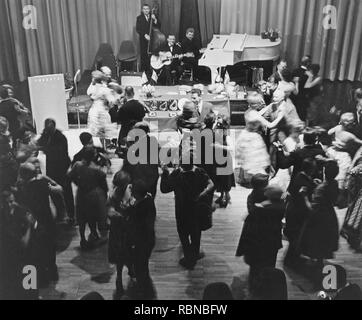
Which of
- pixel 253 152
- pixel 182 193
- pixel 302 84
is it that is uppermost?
pixel 302 84

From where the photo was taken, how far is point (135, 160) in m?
6.65

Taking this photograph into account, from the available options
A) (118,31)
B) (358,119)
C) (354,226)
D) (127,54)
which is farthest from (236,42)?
(354,226)

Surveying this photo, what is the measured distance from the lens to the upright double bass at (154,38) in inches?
355

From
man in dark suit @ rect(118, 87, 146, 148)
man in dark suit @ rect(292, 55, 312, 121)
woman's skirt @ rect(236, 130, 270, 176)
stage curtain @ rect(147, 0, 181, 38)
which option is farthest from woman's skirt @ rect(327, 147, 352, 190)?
stage curtain @ rect(147, 0, 181, 38)

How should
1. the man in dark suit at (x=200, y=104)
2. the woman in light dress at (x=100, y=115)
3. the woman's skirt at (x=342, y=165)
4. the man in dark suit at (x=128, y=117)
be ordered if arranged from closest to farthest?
1. the woman's skirt at (x=342, y=165)
2. the man in dark suit at (x=128, y=117)
3. the woman in light dress at (x=100, y=115)
4. the man in dark suit at (x=200, y=104)

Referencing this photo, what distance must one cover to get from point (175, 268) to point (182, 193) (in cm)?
A: 80

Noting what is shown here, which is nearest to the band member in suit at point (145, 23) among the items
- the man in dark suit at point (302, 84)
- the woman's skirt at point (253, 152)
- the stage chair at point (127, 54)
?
the stage chair at point (127, 54)

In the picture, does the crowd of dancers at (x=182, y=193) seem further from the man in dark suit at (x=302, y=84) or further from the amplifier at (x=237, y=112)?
the amplifier at (x=237, y=112)

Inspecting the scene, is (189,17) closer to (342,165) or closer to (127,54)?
(127,54)

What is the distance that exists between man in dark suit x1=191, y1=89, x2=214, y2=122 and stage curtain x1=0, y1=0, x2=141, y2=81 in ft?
5.89

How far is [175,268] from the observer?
5996 mm

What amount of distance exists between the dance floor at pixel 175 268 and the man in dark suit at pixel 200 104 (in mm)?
1666

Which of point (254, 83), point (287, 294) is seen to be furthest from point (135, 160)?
point (254, 83)

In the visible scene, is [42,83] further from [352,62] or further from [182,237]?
[352,62]
